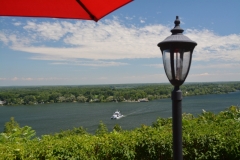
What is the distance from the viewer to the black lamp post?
1688 mm

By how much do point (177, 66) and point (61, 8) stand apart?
2.92 feet

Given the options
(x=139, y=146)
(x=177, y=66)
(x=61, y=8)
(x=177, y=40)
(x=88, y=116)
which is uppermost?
(x=61, y=8)

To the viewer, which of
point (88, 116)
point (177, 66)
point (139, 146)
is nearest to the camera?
point (177, 66)

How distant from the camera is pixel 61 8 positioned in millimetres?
1308

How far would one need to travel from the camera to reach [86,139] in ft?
10.6

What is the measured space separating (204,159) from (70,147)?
1.93 meters

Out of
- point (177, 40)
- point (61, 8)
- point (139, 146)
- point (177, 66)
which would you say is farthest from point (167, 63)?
point (139, 146)

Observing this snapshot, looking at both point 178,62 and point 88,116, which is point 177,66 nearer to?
point 178,62

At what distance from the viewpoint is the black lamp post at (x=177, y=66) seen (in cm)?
169

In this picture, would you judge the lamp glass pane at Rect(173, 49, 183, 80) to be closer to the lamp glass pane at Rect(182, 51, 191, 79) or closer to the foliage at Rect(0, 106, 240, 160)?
the lamp glass pane at Rect(182, 51, 191, 79)

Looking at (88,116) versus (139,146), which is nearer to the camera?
(139,146)

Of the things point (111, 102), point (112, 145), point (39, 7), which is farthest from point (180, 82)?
point (111, 102)

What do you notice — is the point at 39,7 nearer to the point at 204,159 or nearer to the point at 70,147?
the point at 70,147

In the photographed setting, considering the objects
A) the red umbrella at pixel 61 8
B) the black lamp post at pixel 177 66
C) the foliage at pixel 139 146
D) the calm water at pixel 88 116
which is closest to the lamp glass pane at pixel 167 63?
the black lamp post at pixel 177 66
